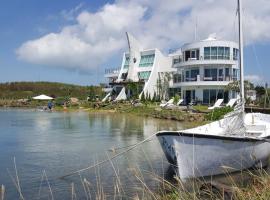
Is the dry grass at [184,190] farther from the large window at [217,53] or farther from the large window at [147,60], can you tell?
the large window at [147,60]

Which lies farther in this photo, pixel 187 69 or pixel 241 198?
pixel 187 69

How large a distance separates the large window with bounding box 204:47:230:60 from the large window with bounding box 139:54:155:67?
15.8 meters

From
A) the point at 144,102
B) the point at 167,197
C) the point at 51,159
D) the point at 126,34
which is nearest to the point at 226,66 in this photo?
the point at 144,102

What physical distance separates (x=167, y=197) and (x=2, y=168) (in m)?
8.07

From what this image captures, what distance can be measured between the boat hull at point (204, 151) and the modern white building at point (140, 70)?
175ft

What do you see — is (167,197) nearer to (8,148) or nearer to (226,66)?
(8,148)

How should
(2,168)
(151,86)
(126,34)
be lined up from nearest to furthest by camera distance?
1. (2,168)
2. (151,86)
3. (126,34)

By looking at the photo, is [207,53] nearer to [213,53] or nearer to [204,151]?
[213,53]

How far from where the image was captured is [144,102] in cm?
6062

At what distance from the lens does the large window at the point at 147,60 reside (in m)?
69.9

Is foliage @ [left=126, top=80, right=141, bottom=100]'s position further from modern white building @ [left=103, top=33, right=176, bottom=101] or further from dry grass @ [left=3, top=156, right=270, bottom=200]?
dry grass @ [left=3, top=156, right=270, bottom=200]

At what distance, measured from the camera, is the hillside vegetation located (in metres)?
98.9

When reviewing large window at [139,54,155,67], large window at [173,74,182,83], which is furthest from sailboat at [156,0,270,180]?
large window at [139,54,155,67]

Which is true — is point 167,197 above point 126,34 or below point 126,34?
below
